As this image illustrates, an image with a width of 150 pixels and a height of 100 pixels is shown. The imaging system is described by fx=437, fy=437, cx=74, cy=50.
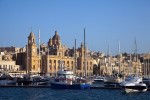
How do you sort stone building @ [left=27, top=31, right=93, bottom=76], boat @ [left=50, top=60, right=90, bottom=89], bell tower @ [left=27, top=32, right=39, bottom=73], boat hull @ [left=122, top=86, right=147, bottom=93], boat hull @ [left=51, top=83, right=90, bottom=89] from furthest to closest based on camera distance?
stone building @ [left=27, top=31, right=93, bottom=76] < bell tower @ [left=27, top=32, right=39, bottom=73] < boat @ [left=50, top=60, right=90, bottom=89] < boat hull @ [left=51, top=83, right=90, bottom=89] < boat hull @ [left=122, top=86, right=147, bottom=93]

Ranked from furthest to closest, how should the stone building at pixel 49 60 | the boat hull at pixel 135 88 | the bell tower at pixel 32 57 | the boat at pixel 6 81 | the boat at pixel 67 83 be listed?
the stone building at pixel 49 60 → the bell tower at pixel 32 57 → the boat at pixel 6 81 → the boat at pixel 67 83 → the boat hull at pixel 135 88

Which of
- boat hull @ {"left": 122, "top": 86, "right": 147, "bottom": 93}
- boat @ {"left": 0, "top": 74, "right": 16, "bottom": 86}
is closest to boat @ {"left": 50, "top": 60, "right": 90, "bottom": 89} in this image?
boat hull @ {"left": 122, "top": 86, "right": 147, "bottom": 93}

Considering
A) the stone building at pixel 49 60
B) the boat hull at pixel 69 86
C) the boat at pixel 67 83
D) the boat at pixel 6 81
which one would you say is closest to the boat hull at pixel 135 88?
the boat hull at pixel 69 86

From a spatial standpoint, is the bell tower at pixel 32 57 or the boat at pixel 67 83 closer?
the boat at pixel 67 83

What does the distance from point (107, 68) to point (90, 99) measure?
97.9 m

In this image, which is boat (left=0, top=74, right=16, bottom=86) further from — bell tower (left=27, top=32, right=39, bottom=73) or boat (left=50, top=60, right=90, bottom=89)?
bell tower (left=27, top=32, right=39, bottom=73)

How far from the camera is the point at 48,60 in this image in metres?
112

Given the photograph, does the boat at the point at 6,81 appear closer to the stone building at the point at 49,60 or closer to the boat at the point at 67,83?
the boat at the point at 67,83

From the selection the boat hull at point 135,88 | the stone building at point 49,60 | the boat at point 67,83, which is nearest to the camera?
the boat hull at point 135,88

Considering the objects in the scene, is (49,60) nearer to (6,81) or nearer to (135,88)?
(6,81)

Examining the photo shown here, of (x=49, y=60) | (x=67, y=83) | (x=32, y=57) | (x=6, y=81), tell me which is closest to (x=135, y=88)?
(x=67, y=83)

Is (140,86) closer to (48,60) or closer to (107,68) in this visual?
(48,60)

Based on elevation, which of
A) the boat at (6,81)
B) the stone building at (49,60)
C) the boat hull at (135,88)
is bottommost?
the boat hull at (135,88)

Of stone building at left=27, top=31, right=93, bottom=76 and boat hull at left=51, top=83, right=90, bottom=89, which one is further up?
stone building at left=27, top=31, right=93, bottom=76
